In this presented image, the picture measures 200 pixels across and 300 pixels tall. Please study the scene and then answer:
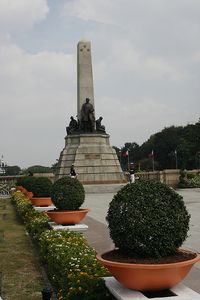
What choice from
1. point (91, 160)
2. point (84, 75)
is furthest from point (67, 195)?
point (84, 75)

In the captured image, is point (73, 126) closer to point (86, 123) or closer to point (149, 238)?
point (86, 123)

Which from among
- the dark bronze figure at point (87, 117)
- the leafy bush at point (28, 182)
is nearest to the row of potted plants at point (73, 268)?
the leafy bush at point (28, 182)

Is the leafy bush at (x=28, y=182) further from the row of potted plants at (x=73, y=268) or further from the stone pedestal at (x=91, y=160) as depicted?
the row of potted plants at (x=73, y=268)

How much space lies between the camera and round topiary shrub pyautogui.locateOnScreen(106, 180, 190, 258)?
5.04 metres

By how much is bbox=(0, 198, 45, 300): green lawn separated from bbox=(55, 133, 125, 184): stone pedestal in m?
20.9

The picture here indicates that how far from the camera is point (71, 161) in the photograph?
114 ft

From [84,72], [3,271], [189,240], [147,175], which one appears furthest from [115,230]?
[147,175]

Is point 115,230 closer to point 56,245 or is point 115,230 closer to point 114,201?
point 114,201

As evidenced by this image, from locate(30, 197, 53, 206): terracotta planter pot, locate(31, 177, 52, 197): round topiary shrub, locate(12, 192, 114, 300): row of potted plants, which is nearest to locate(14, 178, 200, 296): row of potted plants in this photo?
locate(12, 192, 114, 300): row of potted plants

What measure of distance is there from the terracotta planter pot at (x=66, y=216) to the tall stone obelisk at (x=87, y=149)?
22158mm

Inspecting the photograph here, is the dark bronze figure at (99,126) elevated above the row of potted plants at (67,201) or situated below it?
above

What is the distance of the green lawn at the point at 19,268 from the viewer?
673 cm

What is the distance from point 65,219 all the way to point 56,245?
12.7 feet

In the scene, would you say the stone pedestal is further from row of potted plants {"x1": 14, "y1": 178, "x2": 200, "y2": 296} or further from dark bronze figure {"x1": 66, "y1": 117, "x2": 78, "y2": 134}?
row of potted plants {"x1": 14, "y1": 178, "x2": 200, "y2": 296}
